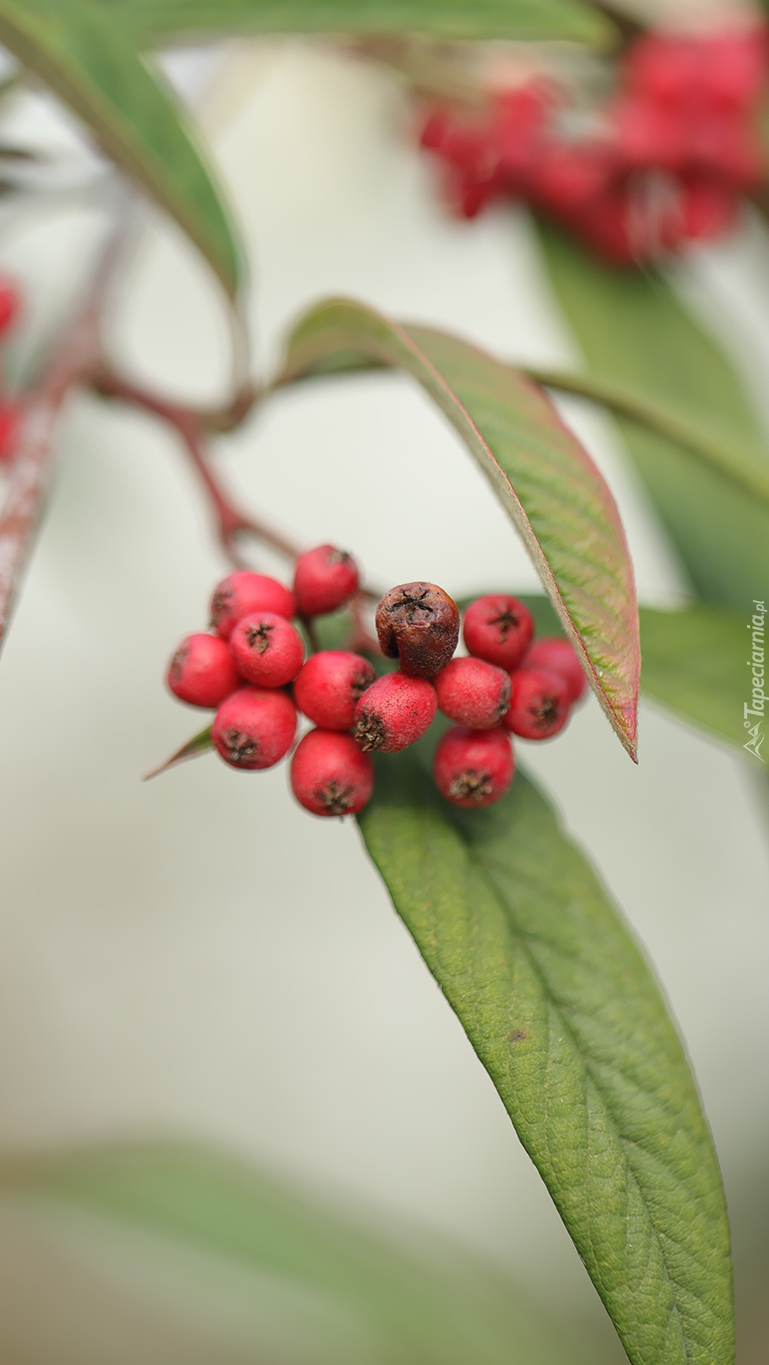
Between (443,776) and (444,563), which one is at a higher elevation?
(444,563)

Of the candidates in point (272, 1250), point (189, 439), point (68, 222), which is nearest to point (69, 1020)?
point (272, 1250)

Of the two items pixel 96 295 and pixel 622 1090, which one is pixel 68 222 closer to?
pixel 96 295

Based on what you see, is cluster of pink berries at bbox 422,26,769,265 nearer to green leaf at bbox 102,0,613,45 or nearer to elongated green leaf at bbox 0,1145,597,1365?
green leaf at bbox 102,0,613,45

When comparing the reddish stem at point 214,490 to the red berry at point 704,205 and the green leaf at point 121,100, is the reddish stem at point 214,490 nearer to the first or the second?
the green leaf at point 121,100

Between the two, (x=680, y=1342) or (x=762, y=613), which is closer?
(x=680, y=1342)

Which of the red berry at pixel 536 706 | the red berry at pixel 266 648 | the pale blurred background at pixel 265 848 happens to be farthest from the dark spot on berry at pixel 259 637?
the pale blurred background at pixel 265 848

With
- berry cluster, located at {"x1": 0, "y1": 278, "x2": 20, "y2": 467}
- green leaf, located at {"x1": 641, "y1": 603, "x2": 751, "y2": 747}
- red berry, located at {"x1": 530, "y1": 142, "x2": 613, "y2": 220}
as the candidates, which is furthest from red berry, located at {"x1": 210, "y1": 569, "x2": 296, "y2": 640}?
red berry, located at {"x1": 530, "y1": 142, "x2": 613, "y2": 220}
